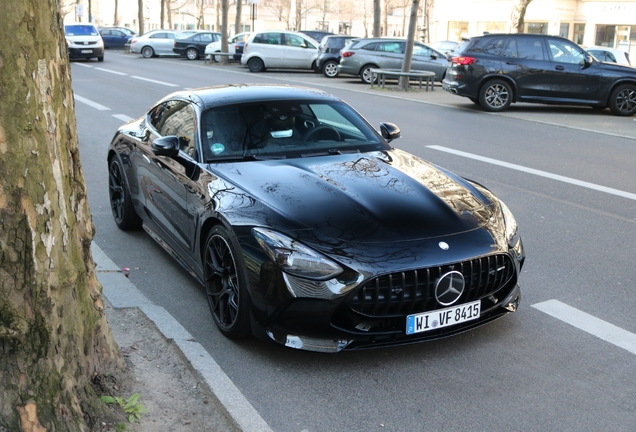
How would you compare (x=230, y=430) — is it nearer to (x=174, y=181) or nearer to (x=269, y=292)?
(x=269, y=292)

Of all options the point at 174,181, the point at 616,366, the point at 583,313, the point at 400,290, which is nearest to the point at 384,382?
the point at 400,290

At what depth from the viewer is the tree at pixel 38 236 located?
3082 mm

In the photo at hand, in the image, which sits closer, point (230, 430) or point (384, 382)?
point (230, 430)

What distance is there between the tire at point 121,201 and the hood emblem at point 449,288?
3.54 m

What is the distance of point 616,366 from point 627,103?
1401 centimetres

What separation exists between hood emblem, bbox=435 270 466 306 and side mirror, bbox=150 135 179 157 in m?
2.32

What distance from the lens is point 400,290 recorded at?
4066mm

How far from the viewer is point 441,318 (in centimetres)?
421

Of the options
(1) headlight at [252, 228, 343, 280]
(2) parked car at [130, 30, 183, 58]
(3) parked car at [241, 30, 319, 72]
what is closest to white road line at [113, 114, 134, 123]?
(1) headlight at [252, 228, 343, 280]

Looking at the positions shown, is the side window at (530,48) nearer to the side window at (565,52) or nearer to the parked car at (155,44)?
the side window at (565,52)

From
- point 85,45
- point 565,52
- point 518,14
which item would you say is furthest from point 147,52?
point 565,52

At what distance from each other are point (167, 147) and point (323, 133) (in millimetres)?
1191

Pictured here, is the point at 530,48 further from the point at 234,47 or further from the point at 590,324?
Result: the point at 234,47

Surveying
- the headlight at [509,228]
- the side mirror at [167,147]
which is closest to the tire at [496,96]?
the headlight at [509,228]
